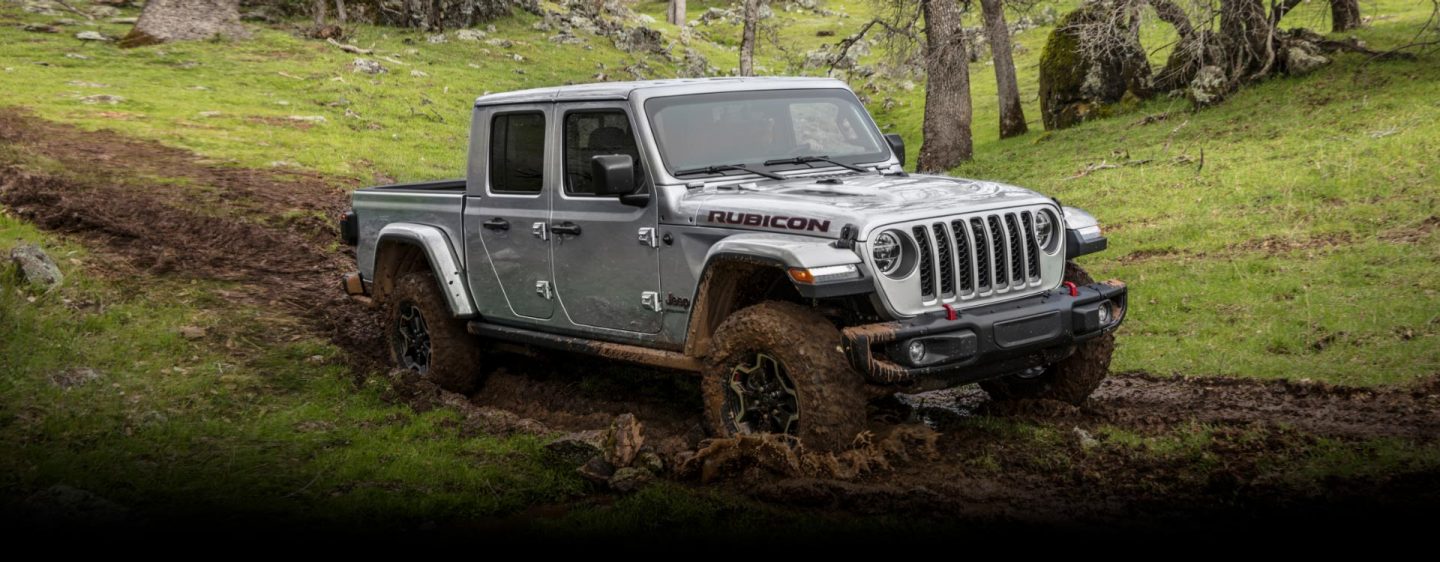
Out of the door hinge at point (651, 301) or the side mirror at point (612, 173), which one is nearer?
the side mirror at point (612, 173)

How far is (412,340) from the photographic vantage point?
8742 mm

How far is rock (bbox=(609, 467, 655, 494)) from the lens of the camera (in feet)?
19.5

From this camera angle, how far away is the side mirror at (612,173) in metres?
6.41

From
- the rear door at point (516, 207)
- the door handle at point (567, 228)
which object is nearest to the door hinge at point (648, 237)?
the door handle at point (567, 228)

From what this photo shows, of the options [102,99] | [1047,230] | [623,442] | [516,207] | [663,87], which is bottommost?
[623,442]

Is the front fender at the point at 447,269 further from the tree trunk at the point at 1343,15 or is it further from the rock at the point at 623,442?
the tree trunk at the point at 1343,15

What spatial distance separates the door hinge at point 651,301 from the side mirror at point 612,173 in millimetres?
624

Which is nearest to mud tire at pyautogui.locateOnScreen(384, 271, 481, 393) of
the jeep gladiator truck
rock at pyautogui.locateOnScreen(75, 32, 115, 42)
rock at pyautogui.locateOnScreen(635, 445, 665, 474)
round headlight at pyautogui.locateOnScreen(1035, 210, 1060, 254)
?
the jeep gladiator truck

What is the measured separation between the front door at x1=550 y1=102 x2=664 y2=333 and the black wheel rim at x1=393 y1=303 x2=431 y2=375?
1688 millimetres

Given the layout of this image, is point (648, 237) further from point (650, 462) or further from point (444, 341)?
point (444, 341)

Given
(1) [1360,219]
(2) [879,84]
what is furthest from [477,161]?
(2) [879,84]

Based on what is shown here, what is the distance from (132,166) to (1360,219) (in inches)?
575

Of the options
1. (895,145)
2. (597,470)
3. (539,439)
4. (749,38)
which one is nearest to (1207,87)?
(749,38)

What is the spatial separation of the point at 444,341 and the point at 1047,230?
409 cm
